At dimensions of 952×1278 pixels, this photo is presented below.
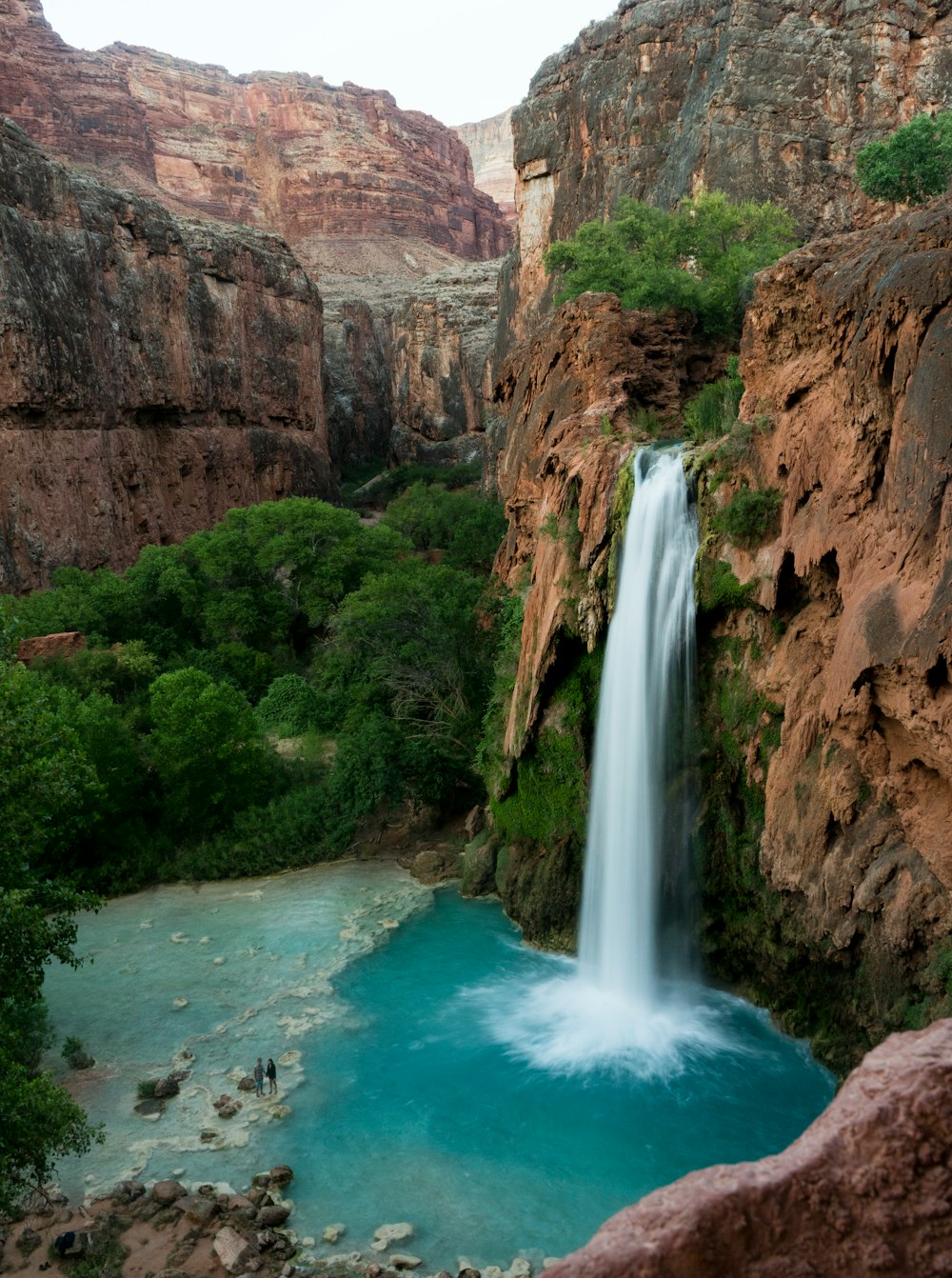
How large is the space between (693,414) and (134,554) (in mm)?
33429

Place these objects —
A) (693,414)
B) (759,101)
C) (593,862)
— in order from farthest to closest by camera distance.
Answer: (759,101), (693,414), (593,862)

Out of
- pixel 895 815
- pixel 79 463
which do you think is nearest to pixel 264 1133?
pixel 895 815

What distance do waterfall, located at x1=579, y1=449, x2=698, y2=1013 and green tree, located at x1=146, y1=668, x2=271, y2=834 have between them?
11.6m

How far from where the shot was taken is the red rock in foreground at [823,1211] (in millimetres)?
3760

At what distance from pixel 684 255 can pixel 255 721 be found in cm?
2051

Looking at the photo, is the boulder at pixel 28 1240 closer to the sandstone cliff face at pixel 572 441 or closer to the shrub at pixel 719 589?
the sandstone cliff face at pixel 572 441

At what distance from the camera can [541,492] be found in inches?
1011

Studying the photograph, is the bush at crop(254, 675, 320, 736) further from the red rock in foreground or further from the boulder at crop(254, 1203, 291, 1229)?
the red rock in foreground

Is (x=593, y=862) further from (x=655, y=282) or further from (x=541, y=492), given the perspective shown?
(x=655, y=282)

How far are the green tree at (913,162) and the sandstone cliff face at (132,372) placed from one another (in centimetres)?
3241

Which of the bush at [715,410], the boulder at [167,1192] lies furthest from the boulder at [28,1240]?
the bush at [715,410]

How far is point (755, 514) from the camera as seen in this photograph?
16500 mm

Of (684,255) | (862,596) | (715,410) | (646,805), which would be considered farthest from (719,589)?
(684,255)

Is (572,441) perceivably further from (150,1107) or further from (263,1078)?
(150,1107)
